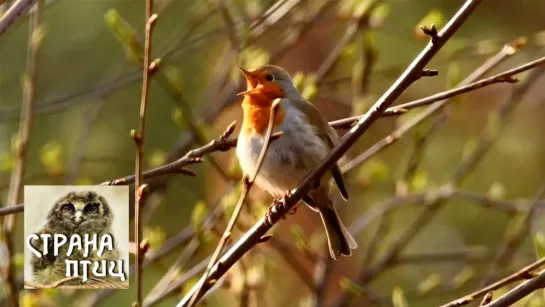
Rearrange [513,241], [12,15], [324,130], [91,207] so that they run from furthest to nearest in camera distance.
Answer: [513,241], [324,130], [91,207], [12,15]

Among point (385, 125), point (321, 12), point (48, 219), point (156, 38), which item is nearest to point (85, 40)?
point (156, 38)

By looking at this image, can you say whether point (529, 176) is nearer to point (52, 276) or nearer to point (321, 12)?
point (321, 12)

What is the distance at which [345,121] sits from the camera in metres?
1.65

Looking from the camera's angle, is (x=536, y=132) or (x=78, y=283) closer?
(x=78, y=283)

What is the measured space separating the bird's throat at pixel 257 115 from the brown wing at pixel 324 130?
0.05m

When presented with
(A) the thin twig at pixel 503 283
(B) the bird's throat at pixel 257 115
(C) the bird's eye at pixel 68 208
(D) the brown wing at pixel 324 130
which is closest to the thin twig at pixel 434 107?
(D) the brown wing at pixel 324 130

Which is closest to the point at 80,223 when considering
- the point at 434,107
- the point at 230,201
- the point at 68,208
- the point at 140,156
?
the point at 68,208

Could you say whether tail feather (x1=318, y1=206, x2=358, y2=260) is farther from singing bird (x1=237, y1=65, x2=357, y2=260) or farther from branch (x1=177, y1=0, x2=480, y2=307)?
branch (x1=177, y1=0, x2=480, y2=307)

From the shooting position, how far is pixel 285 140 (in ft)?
6.56

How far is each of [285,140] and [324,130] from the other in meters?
0.10

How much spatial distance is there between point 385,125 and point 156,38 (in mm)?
1260

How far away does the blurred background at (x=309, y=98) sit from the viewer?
2.14 meters

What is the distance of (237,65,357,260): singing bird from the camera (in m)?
1.93

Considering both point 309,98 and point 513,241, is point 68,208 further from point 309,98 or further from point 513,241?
point 513,241
